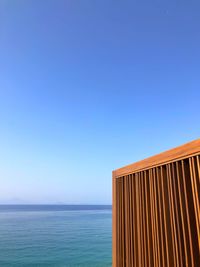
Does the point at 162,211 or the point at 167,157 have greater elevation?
the point at 167,157

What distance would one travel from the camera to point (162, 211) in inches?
85.7

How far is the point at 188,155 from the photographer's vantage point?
6.30 ft

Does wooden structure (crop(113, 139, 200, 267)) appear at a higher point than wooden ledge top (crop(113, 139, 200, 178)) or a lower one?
lower

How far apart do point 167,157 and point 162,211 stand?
551 mm

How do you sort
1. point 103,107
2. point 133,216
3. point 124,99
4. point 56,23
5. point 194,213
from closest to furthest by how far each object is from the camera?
point 194,213
point 133,216
point 56,23
point 124,99
point 103,107

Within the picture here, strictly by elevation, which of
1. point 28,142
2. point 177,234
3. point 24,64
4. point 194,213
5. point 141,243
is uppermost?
point 24,64

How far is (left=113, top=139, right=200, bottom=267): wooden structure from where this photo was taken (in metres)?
1.84

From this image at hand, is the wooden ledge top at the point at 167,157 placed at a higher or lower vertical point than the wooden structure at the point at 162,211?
higher

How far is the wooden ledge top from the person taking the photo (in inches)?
73.8

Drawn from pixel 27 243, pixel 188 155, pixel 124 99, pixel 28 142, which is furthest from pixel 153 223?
pixel 27 243

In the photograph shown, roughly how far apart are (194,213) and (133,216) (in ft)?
3.49

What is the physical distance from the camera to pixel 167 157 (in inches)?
85.9

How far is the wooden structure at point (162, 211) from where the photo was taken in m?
1.84

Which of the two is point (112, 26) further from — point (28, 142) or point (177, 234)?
point (28, 142)
